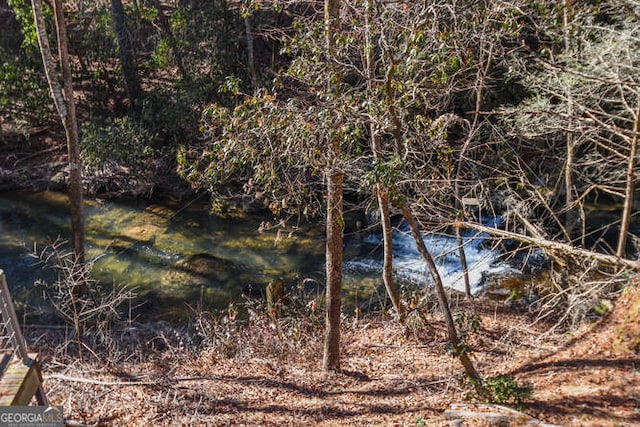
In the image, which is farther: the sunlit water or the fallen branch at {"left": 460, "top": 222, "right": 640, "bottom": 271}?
the sunlit water

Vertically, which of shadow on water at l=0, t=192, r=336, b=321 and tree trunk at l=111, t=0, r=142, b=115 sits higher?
tree trunk at l=111, t=0, r=142, b=115

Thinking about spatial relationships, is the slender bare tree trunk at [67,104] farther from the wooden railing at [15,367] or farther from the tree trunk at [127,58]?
the tree trunk at [127,58]

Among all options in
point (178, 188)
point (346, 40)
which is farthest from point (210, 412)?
point (178, 188)

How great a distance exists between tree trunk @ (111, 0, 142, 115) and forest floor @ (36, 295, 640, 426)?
11.4 meters

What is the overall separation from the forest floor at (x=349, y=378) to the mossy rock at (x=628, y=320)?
57 millimetres

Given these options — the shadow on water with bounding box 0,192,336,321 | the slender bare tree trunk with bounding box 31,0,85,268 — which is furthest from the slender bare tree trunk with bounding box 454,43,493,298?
the slender bare tree trunk with bounding box 31,0,85,268

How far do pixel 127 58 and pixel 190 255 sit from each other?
8851mm

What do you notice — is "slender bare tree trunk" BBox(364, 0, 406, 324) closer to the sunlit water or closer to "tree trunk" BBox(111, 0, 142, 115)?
the sunlit water

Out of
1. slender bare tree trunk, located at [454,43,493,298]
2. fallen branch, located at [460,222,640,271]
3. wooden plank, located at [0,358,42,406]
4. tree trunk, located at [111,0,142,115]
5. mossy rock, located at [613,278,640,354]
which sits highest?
tree trunk, located at [111,0,142,115]

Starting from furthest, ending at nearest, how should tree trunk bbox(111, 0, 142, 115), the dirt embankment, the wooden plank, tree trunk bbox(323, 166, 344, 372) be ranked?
the dirt embankment < tree trunk bbox(111, 0, 142, 115) < tree trunk bbox(323, 166, 344, 372) < the wooden plank

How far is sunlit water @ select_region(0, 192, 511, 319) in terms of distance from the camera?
11.5 metres

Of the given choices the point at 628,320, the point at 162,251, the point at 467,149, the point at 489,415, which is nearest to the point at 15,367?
the point at 489,415

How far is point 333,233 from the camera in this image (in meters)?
6.96

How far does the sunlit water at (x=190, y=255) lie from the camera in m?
11.5
